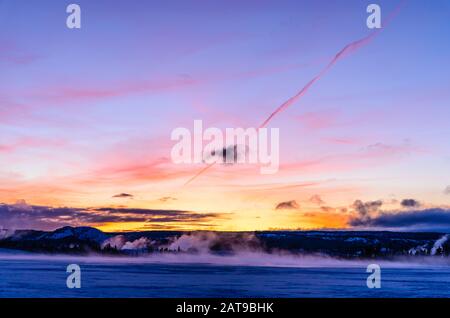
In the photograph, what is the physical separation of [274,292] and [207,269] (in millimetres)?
2254

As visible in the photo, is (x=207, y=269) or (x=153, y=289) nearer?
(x=207, y=269)

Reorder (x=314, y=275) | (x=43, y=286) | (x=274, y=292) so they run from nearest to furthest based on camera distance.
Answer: (x=274, y=292) < (x=43, y=286) < (x=314, y=275)
